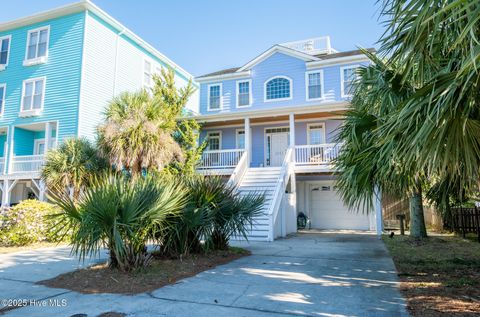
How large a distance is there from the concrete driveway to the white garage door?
9376 mm

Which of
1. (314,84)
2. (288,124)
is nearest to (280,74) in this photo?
(314,84)

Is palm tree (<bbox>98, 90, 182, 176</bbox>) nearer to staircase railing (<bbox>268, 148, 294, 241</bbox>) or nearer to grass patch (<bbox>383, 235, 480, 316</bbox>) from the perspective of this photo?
staircase railing (<bbox>268, 148, 294, 241</bbox>)

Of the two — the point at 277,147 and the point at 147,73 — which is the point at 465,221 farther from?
the point at 147,73

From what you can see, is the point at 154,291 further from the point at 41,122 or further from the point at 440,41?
the point at 41,122

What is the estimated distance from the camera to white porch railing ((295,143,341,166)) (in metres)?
15.3

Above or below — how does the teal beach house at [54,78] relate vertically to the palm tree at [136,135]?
above

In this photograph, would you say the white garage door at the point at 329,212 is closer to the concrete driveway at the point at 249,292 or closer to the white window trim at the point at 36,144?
the concrete driveway at the point at 249,292

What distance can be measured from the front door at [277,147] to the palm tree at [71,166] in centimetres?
Answer: 872

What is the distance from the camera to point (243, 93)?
1994cm

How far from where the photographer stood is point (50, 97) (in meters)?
17.7

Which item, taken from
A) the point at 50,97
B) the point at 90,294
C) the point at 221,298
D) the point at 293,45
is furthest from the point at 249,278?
the point at 293,45

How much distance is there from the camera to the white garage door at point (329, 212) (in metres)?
17.1

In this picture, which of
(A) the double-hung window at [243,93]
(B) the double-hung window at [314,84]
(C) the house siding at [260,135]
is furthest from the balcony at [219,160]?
(B) the double-hung window at [314,84]

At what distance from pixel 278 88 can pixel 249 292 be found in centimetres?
1553
